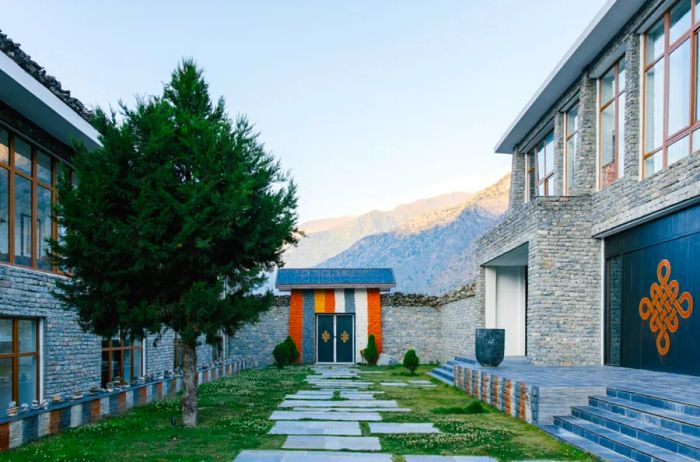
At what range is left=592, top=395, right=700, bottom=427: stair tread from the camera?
6.64 m

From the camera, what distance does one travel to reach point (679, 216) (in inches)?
424

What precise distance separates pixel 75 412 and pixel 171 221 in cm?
303

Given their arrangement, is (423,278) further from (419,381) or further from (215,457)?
(215,457)

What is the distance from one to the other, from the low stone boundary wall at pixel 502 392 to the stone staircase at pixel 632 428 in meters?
0.54

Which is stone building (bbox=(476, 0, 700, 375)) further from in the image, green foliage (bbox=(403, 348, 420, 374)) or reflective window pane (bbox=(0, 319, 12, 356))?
reflective window pane (bbox=(0, 319, 12, 356))

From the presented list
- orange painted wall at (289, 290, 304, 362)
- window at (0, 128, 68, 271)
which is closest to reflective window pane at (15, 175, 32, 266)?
window at (0, 128, 68, 271)

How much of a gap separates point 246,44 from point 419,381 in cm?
1063

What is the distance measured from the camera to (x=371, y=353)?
24.3 metres

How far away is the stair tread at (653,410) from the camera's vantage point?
6637mm

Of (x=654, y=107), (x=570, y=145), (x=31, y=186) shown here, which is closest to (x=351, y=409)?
(x=31, y=186)

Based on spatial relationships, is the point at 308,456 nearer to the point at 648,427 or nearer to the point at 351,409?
the point at 648,427

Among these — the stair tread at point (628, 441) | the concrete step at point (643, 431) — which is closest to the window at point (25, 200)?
the stair tread at point (628, 441)

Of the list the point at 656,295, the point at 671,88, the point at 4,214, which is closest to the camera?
the point at 4,214

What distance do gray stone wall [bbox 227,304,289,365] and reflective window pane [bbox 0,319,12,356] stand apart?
14743 millimetres
